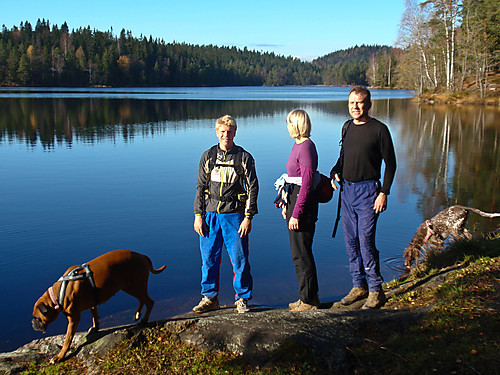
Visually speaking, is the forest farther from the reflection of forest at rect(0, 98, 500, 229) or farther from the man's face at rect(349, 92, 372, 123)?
the man's face at rect(349, 92, 372, 123)

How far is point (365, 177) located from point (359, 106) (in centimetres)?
67

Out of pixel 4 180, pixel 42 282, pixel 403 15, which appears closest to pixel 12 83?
pixel 403 15

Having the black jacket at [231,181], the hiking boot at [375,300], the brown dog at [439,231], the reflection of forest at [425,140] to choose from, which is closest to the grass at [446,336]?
the hiking boot at [375,300]

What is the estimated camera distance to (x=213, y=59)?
179m

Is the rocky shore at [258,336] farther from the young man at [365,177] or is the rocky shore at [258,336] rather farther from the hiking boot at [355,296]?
the hiking boot at [355,296]

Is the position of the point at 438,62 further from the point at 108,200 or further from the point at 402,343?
the point at 402,343

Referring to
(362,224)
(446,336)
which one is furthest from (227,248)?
(446,336)

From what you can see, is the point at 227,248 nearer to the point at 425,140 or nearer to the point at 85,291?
the point at 85,291

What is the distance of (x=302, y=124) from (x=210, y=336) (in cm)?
203

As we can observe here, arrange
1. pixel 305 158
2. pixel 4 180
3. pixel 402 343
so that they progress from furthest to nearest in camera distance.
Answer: pixel 4 180
pixel 305 158
pixel 402 343

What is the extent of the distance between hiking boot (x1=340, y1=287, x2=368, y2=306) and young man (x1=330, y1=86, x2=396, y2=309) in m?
0.24

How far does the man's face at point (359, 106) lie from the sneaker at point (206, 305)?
2320 mm

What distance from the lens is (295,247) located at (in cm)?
465

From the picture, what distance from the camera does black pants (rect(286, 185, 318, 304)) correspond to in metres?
4.57
